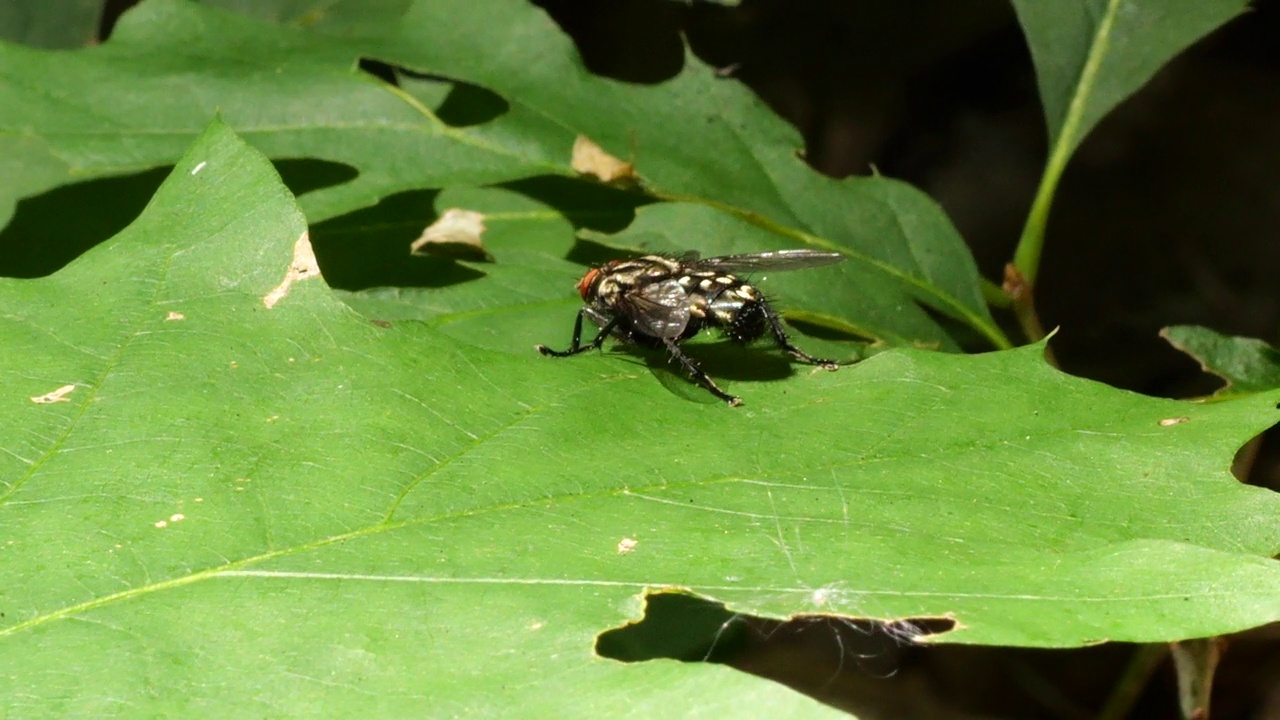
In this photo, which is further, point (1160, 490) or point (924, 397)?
point (924, 397)

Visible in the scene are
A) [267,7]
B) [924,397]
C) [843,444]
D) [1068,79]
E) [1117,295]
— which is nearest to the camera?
[843,444]

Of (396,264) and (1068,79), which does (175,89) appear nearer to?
(396,264)

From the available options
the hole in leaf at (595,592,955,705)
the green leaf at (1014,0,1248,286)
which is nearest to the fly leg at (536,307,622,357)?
the hole in leaf at (595,592,955,705)

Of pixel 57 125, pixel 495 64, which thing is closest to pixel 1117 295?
pixel 495 64

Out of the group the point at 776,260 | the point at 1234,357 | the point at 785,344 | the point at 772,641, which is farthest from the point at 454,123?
the point at 772,641

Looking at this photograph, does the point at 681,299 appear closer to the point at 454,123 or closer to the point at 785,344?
the point at 785,344

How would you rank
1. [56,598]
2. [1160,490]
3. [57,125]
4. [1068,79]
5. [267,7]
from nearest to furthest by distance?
[56,598]
[1160,490]
[57,125]
[1068,79]
[267,7]

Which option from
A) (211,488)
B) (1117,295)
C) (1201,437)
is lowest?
(1117,295)
